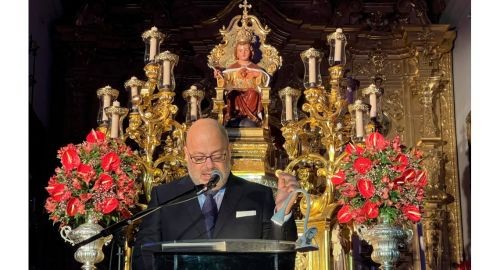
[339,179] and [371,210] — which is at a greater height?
[339,179]

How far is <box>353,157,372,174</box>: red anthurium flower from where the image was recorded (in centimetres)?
396

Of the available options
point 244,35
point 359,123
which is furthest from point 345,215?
point 244,35

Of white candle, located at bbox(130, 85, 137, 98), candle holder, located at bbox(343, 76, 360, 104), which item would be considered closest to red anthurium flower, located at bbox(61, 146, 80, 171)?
white candle, located at bbox(130, 85, 137, 98)

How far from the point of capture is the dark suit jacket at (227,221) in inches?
124

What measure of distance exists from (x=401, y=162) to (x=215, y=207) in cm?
113

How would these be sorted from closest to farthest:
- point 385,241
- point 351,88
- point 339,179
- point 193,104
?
point 385,241, point 339,179, point 193,104, point 351,88

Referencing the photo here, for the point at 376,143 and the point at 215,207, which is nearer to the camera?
the point at 215,207

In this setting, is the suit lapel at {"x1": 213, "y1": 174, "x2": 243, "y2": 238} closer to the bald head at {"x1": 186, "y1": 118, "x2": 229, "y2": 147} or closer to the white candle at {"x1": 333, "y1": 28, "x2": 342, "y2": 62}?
the bald head at {"x1": 186, "y1": 118, "x2": 229, "y2": 147}

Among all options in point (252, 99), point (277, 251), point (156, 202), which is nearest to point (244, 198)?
point (156, 202)

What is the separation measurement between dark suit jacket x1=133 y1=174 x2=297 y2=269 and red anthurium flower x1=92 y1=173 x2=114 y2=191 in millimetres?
573

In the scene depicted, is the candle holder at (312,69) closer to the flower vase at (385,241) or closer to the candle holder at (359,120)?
the candle holder at (359,120)

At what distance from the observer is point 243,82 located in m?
5.16

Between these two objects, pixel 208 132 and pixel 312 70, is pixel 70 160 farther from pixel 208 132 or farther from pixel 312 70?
pixel 312 70

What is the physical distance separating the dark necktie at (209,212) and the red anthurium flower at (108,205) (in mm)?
733
